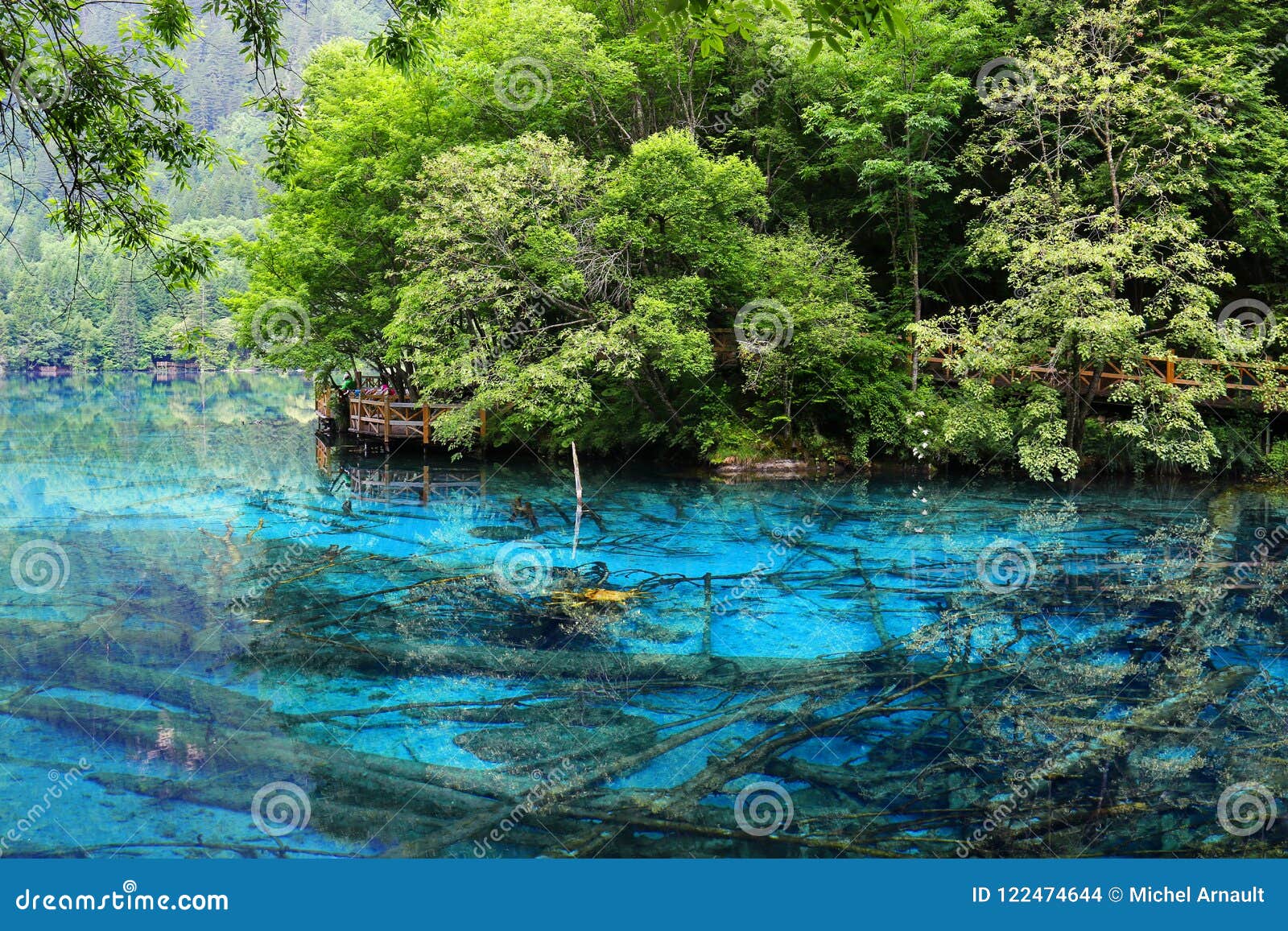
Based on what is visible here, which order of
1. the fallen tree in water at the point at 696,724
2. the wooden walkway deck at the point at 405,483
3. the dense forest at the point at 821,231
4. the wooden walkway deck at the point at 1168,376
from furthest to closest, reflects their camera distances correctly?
the wooden walkway deck at the point at 405,483 → the wooden walkway deck at the point at 1168,376 → the dense forest at the point at 821,231 → the fallen tree in water at the point at 696,724

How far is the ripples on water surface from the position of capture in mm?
6191

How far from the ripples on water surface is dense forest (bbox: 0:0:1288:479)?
124 inches

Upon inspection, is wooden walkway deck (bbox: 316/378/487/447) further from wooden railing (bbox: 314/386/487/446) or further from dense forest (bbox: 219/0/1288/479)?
dense forest (bbox: 219/0/1288/479)

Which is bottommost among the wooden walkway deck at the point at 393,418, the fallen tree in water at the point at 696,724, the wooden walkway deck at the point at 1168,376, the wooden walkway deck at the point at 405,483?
the fallen tree in water at the point at 696,724

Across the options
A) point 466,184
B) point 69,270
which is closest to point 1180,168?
point 466,184

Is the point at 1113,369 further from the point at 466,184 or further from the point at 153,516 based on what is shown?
the point at 153,516

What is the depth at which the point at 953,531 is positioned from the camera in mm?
15219

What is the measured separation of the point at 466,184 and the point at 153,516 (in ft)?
28.2

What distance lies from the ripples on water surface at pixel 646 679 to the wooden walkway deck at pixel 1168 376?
7.54 feet

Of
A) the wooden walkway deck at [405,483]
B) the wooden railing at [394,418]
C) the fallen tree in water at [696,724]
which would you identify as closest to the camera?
the fallen tree in water at [696,724]

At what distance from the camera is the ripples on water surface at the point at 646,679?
6.19 meters

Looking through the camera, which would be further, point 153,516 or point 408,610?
point 153,516

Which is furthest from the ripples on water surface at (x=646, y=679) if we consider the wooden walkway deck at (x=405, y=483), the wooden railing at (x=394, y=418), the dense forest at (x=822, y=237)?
the wooden railing at (x=394, y=418)

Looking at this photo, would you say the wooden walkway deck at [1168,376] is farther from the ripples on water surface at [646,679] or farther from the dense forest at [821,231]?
the ripples on water surface at [646,679]
